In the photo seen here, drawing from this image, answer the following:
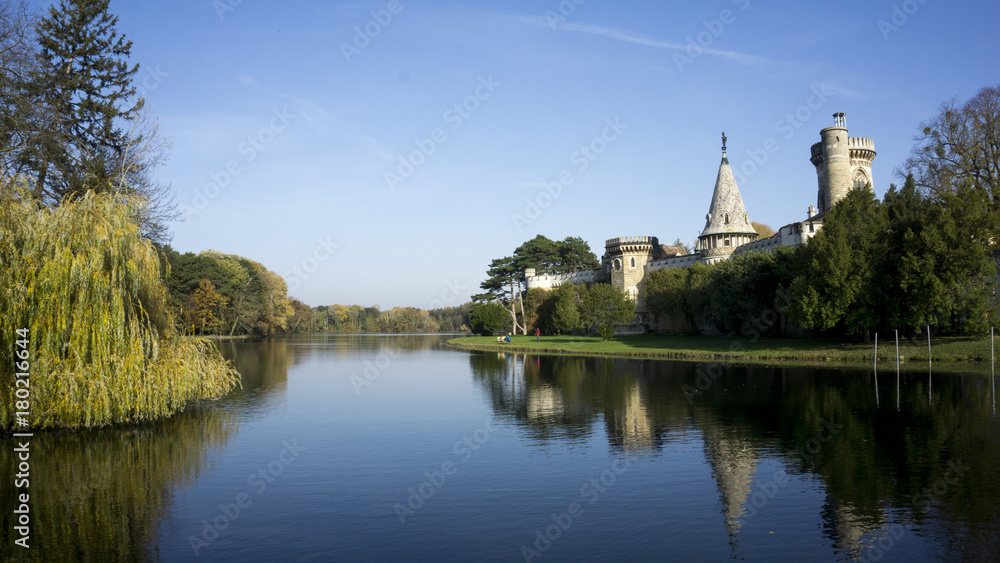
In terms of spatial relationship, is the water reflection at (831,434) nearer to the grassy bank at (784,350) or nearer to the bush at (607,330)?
the grassy bank at (784,350)

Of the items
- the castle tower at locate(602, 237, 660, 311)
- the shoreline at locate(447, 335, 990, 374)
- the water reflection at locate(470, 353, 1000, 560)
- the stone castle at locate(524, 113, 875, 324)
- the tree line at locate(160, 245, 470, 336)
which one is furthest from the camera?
the tree line at locate(160, 245, 470, 336)

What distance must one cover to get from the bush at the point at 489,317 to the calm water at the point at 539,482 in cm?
6395

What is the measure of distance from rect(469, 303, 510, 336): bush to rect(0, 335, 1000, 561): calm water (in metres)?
64.0

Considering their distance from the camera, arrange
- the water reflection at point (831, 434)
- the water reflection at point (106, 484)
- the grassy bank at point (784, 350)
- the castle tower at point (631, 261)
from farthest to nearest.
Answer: the castle tower at point (631, 261)
the grassy bank at point (784, 350)
the water reflection at point (831, 434)
the water reflection at point (106, 484)

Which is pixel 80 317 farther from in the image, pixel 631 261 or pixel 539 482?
pixel 631 261

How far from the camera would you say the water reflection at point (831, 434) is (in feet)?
34.0

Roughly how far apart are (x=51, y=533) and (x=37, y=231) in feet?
31.6

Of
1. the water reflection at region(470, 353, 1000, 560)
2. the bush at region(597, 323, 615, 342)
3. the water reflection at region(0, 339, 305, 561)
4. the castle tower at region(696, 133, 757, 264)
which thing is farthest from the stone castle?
the water reflection at region(0, 339, 305, 561)

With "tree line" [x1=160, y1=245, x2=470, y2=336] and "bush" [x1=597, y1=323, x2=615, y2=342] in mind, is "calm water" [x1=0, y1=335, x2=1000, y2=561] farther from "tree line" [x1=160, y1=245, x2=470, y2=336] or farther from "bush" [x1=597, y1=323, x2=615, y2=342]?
"tree line" [x1=160, y1=245, x2=470, y2=336]

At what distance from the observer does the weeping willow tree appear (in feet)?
52.6

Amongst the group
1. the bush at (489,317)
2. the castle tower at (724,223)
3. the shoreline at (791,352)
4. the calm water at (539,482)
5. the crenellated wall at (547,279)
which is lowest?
the calm water at (539,482)

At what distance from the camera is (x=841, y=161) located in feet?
186

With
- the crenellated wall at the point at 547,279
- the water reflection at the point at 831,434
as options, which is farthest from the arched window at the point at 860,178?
the crenellated wall at the point at 547,279

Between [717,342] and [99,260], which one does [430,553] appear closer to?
[99,260]
